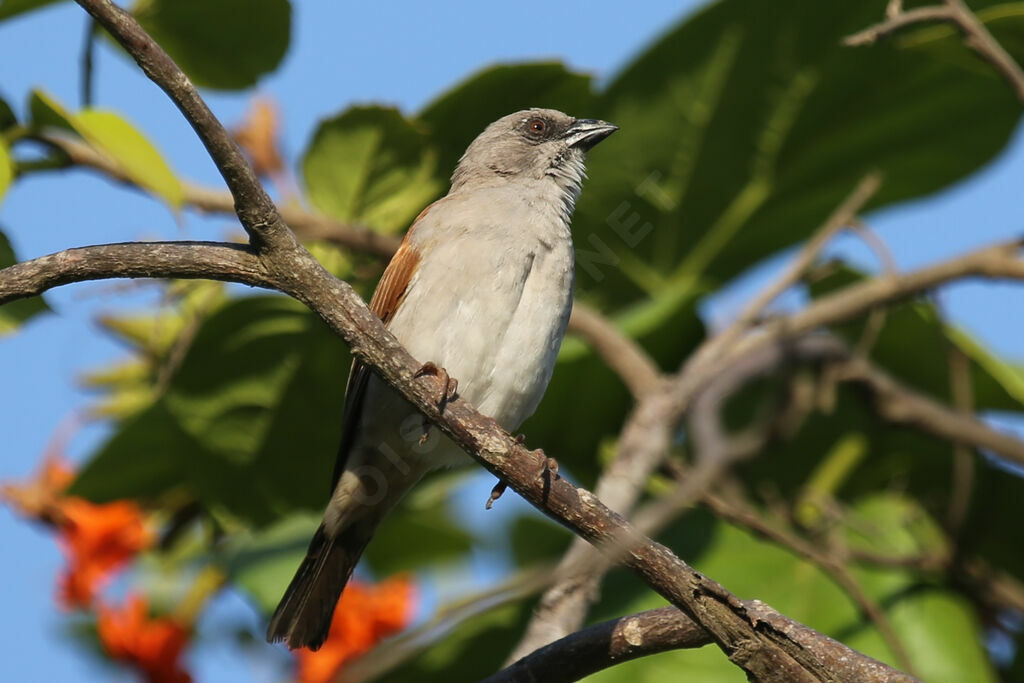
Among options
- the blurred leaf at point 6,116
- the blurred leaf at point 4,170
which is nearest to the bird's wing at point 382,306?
the blurred leaf at point 4,170

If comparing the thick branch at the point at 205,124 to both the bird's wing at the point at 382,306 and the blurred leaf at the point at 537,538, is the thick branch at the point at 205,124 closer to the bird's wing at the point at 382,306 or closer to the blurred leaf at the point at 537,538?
the bird's wing at the point at 382,306

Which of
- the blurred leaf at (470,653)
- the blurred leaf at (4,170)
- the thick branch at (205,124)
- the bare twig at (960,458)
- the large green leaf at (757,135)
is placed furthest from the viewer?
the large green leaf at (757,135)

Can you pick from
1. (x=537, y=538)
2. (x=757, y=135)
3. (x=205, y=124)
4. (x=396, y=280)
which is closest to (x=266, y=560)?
(x=537, y=538)

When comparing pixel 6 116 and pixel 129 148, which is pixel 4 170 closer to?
pixel 129 148

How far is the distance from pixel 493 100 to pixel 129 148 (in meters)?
1.69

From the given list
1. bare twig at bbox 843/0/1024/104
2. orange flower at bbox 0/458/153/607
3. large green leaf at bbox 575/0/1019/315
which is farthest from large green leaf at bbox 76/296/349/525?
bare twig at bbox 843/0/1024/104

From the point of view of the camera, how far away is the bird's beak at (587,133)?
5.15 metres

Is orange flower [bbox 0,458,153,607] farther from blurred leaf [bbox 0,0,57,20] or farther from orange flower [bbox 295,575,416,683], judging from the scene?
blurred leaf [bbox 0,0,57,20]

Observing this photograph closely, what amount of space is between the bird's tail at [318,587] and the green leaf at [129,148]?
54.0 inches

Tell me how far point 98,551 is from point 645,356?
2.37 m

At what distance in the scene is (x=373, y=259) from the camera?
511 centimetres

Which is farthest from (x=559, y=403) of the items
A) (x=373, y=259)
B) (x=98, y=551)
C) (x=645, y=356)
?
(x=98, y=551)

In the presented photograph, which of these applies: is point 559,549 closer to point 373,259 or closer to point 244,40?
point 373,259

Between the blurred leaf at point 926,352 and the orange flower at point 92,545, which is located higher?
the orange flower at point 92,545
